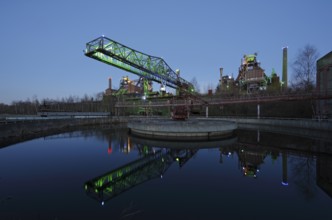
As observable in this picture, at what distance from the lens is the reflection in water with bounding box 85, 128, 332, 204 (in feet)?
27.4

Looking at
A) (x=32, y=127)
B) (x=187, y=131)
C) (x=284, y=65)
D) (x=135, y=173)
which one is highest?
(x=284, y=65)

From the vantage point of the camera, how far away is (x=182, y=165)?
38.8 ft

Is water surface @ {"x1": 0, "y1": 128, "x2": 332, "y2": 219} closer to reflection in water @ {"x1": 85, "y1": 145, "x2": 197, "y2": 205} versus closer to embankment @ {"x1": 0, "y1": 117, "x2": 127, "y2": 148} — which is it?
reflection in water @ {"x1": 85, "y1": 145, "x2": 197, "y2": 205}

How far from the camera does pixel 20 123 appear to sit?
23516 mm

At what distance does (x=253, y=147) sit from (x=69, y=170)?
14.6 meters

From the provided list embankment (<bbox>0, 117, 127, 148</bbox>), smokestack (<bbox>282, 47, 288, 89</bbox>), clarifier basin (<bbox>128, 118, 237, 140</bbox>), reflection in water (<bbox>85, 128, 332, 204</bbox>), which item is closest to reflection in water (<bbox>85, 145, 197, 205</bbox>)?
reflection in water (<bbox>85, 128, 332, 204</bbox>)

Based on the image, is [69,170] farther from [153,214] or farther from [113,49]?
[113,49]

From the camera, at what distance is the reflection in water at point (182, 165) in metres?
8.36

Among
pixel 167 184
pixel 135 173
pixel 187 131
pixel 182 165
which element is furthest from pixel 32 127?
pixel 167 184

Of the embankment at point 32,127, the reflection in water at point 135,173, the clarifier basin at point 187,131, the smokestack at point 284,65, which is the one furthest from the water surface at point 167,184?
the smokestack at point 284,65

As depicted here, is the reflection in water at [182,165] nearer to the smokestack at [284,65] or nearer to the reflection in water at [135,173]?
the reflection in water at [135,173]

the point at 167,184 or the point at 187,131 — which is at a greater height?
the point at 187,131

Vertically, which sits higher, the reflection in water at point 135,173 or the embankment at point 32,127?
the embankment at point 32,127

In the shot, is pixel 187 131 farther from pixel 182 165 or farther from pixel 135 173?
pixel 135 173
